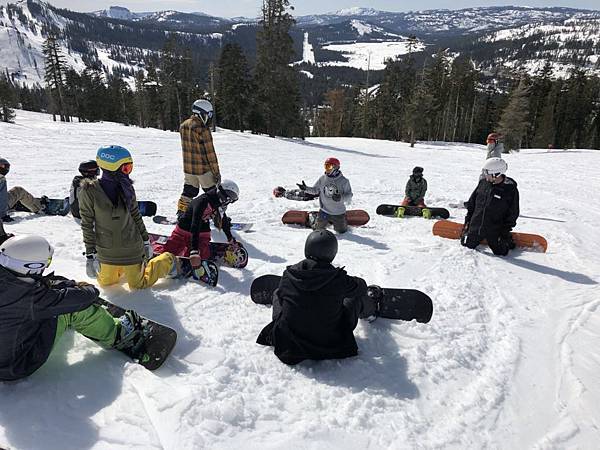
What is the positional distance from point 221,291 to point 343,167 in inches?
511

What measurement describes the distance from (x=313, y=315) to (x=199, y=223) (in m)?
2.67

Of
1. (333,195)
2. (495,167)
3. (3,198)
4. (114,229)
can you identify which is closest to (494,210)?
(495,167)

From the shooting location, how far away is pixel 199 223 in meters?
5.47

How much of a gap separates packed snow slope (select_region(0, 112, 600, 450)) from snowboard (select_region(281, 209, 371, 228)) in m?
1.11

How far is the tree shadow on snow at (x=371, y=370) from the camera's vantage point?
3.38 metres

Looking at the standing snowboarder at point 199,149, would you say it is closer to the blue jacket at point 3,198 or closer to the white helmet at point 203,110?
the white helmet at point 203,110

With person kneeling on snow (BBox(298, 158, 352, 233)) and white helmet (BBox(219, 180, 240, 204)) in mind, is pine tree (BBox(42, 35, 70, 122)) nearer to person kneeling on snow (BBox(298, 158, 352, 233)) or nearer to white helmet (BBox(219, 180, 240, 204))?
person kneeling on snow (BBox(298, 158, 352, 233))

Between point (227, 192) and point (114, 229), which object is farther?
point (227, 192)

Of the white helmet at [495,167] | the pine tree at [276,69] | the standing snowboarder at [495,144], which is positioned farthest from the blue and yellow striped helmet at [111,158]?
the pine tree at [276,69]

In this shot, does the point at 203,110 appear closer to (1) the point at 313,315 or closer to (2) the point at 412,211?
(1) the point at 313,315

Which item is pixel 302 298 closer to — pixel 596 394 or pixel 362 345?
pixel 362 345

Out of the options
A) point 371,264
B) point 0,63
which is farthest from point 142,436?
point 0,63

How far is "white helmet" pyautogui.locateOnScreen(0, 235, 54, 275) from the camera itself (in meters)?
2.85

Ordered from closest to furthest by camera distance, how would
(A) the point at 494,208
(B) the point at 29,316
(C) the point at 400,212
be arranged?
(B) the point at 29,316
(A) the point at 494,208
(C) the point at 400,212
